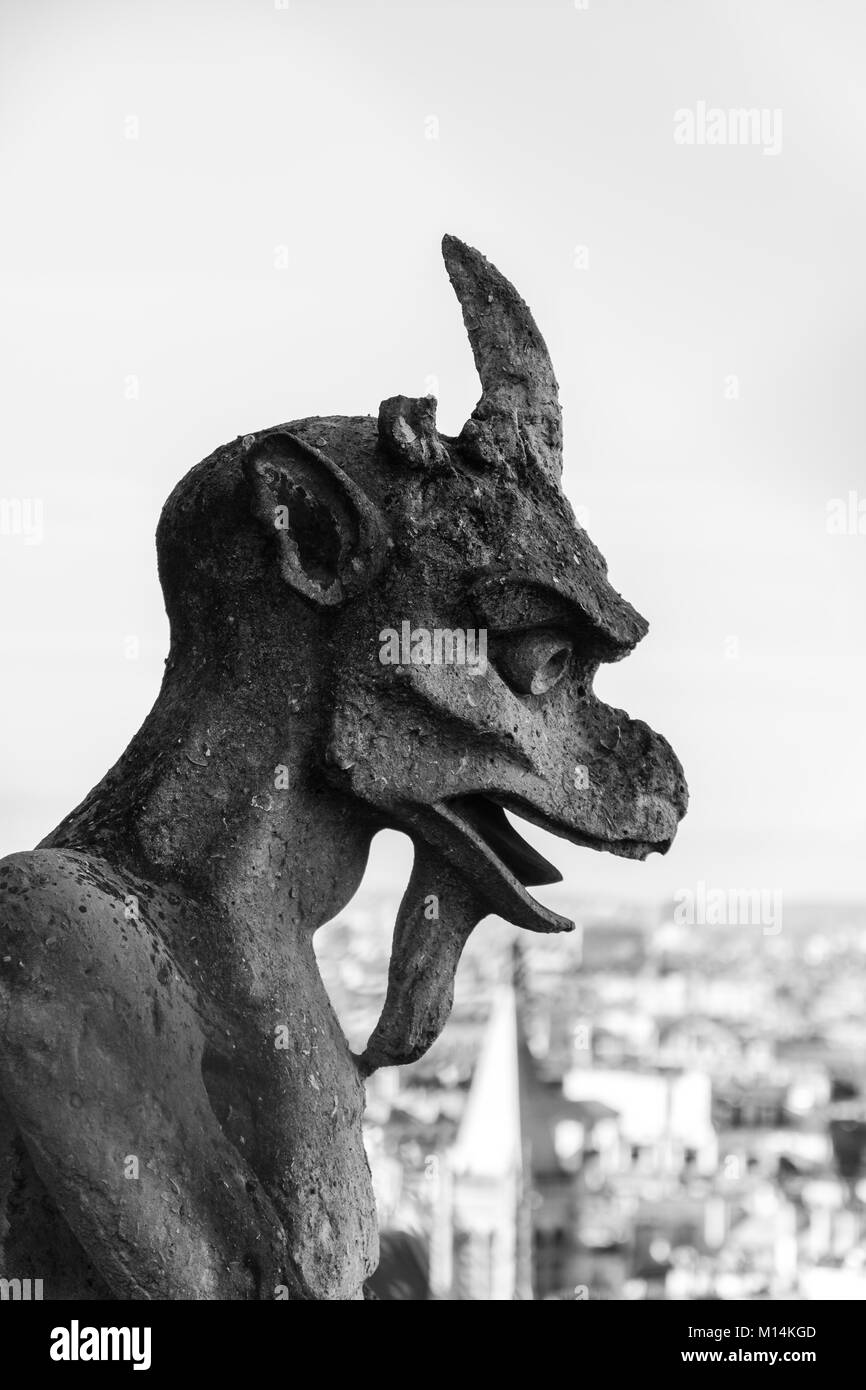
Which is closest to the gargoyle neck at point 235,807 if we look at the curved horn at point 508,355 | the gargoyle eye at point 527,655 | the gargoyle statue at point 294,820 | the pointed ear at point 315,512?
the gargoyle statue at point 294,820

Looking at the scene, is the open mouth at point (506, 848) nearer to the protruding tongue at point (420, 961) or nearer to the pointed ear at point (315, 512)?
the protruding tongue at point (420, 961)

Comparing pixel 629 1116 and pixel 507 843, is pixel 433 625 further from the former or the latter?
pixel 629 1116

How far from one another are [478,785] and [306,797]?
0.34 metres

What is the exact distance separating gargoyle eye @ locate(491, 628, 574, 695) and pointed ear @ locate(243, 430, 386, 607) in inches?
12.7

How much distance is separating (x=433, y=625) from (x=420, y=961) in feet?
2.31

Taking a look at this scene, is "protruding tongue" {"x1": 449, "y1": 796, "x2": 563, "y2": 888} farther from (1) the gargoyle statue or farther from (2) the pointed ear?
(2) the pointed ear

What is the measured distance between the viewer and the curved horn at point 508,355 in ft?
11.9

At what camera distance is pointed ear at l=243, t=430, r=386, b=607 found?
3.37 m

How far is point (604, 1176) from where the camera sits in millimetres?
24734

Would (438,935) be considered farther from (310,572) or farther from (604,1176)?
(604,1176)

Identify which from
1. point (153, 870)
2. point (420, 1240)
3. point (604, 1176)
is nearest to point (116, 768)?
point (153, 870)

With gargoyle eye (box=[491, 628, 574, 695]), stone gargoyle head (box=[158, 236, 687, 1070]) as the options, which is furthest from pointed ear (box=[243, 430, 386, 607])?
gargoyle eye (box=[491, 628, 574, 695])

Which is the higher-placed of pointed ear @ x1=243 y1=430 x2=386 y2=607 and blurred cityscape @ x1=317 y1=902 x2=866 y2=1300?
pointed ear @ x1=243 y1=430 x2=386 y2=607

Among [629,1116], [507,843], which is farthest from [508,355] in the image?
[629,1116]
